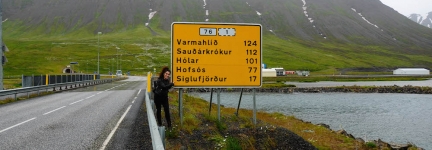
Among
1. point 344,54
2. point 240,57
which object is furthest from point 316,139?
point 344,54

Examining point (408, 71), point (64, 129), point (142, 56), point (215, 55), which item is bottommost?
point (64, 129)

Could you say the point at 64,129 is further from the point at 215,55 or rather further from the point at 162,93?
the point at 215,55

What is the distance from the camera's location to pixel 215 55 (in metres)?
13.6

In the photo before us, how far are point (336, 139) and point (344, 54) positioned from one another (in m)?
183

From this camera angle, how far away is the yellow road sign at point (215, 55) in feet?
43.4

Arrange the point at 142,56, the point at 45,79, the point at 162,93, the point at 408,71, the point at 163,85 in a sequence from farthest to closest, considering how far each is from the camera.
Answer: the point at 142,56 < the point at 408,71 < the point at 45,79 < the point at 162,93 < the point at 163,85

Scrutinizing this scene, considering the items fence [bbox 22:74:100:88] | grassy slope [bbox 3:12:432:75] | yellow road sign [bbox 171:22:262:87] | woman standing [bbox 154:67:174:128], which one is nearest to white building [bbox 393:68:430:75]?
grassy slope [bbox 3:12:432:75]

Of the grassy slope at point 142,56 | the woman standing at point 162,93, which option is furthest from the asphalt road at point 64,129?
the grassy slope at point 142,56

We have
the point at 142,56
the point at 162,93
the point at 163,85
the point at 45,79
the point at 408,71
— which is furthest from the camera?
the point at 142,56

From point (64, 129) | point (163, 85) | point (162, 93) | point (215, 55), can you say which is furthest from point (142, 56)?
point (163, 85)

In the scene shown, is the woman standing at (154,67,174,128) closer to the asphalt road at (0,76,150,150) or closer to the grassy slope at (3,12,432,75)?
the asphalt road at (0,76,150,150)

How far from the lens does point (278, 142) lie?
39.4 feet

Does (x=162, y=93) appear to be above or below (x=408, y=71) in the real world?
below

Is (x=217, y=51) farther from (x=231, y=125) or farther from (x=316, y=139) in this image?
(x=316, y=139)
